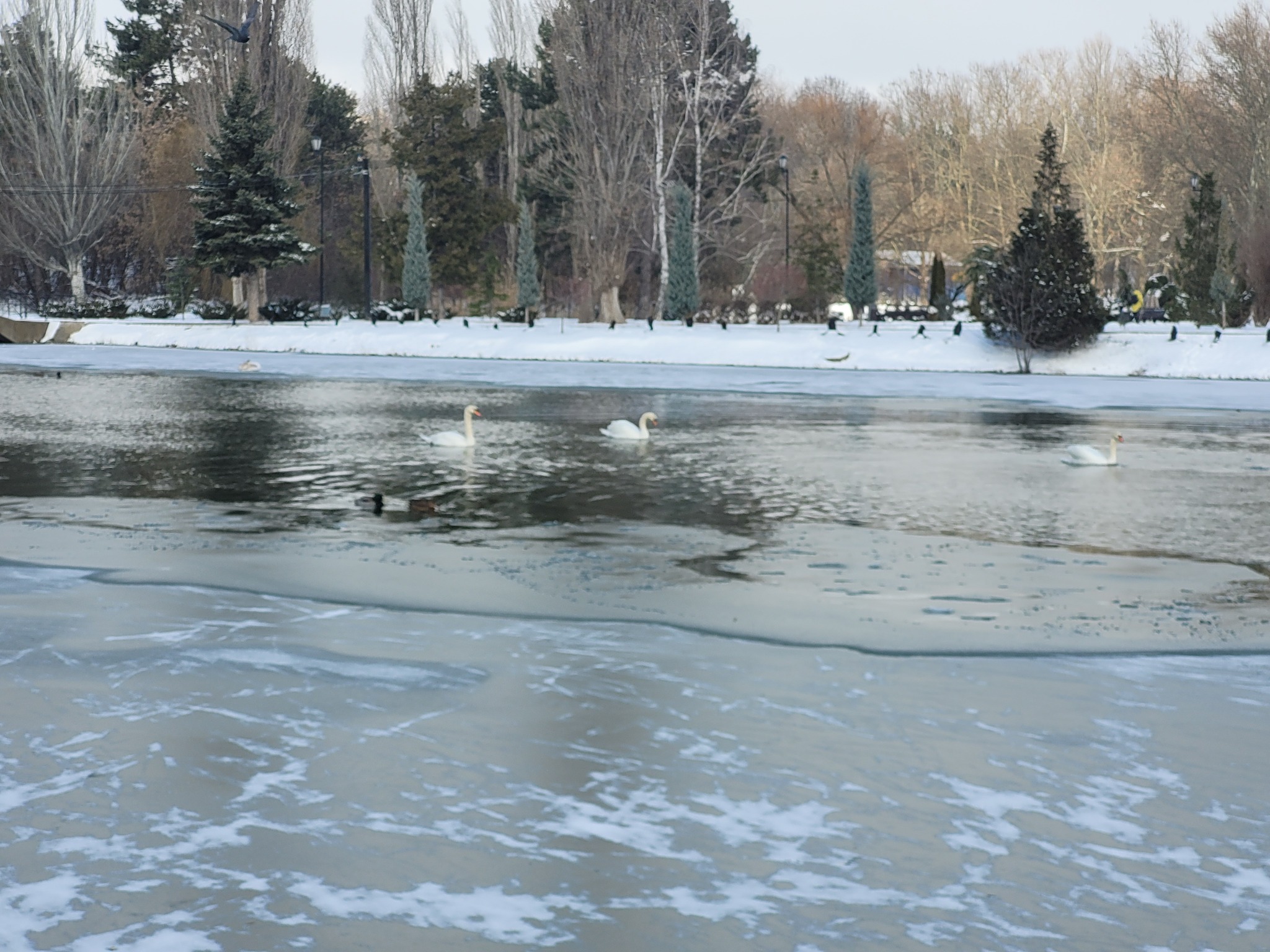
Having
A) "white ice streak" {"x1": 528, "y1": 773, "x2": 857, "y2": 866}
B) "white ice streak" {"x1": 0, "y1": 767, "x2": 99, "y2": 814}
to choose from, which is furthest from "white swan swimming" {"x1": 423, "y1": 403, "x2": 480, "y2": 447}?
"white ice streak" {"x1": 528, "y1": 773, "x2": 857, "y2": 866}

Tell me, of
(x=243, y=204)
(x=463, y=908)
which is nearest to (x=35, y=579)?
(x=463, y=908)

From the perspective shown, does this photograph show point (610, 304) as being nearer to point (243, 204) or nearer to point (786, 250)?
point (786, 250)

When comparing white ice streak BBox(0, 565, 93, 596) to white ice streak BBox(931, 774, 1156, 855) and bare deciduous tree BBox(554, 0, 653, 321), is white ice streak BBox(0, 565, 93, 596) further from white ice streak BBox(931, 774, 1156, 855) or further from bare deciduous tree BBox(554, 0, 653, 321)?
bare deciduous tree BBox(554, 0, 653, 321)

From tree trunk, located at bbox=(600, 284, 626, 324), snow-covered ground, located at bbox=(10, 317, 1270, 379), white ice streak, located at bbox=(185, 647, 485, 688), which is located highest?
tree trunk, located at bbox=(600, 284, 626, 324)

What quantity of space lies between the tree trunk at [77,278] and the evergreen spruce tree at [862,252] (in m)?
31.5

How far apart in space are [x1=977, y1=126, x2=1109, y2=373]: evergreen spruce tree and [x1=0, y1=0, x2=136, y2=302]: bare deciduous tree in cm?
3720

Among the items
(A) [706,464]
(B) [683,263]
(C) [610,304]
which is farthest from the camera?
(C) [610,304]

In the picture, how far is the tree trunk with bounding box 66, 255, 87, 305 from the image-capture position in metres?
60.2

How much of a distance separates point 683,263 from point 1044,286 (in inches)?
518

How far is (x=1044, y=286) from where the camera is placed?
35094 millimetres

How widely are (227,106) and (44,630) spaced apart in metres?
48.2

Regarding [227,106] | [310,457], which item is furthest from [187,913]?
[227,106]

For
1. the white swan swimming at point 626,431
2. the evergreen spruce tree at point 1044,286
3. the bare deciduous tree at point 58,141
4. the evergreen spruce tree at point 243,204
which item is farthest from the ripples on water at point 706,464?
the bare deciduous tree at point 58,141

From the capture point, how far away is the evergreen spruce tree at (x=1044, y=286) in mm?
35125
